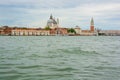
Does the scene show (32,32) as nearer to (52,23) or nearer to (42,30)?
(42,30)

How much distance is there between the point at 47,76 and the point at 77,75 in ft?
3.06

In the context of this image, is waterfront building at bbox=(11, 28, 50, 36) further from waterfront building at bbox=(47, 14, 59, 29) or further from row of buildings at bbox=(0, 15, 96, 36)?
waterfront building at bbox=(47, 14, 59, 29)

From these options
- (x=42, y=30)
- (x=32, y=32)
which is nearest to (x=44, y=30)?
(x=42, y=30)

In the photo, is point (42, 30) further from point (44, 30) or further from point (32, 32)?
point (32, 32)

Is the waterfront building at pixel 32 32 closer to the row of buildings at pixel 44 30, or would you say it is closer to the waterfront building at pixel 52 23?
the row of buildings at pixel 44 30

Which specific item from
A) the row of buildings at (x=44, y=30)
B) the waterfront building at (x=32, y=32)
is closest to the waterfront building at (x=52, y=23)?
the row of buildings at (x=44, y=30)

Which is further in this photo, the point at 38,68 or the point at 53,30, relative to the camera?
the point at 53,30

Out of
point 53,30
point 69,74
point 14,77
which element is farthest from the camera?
point 53,30

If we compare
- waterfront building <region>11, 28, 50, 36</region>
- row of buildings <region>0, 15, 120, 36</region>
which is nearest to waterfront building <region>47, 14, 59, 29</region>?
row of buildings <region>0, 15, 120, 36</region>

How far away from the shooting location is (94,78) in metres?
8.17

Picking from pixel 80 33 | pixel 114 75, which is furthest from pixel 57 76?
pixel 80 33

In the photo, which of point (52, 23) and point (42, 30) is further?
point (52, 23)

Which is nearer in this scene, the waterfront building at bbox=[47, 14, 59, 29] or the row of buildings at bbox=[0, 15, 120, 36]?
the row of buildings at bbox=[0, 15, 120, 36]

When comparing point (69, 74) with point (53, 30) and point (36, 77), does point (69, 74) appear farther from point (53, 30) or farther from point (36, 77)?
point (53, 30)
